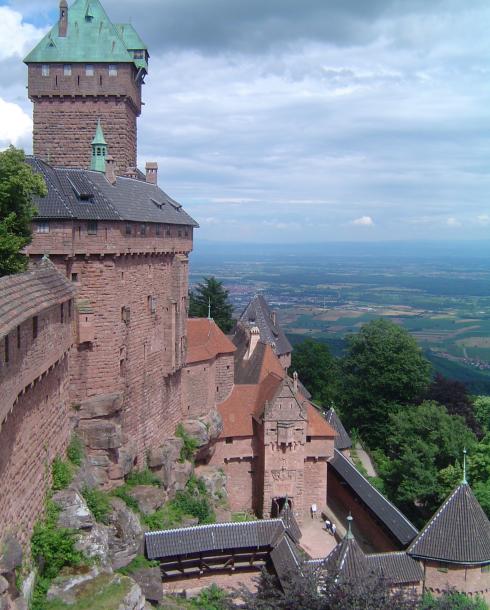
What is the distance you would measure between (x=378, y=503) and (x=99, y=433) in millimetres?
14255

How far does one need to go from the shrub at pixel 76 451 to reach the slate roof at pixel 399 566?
10.7m

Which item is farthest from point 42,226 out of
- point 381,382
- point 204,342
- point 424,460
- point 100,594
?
point 381,382

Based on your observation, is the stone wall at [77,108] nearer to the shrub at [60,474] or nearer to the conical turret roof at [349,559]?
the shrub at [60,474]

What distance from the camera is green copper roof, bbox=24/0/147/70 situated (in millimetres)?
26562

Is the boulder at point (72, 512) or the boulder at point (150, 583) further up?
the boulder at point (72, 512)

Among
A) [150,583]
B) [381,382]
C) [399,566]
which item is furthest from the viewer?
[381,382]

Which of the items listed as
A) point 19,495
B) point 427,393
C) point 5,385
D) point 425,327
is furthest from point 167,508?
point 425,327

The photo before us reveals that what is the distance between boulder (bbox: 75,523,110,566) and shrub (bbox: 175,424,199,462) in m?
10.9

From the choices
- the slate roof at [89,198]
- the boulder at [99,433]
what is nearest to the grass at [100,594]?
the boulder at [99,433]

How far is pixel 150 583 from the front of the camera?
68.3 ft

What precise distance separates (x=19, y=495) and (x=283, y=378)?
1840 cm

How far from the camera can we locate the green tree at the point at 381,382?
46031 mm

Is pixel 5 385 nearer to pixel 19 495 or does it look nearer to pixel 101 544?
pixel 19 495

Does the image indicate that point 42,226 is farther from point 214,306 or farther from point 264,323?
point 214,306
